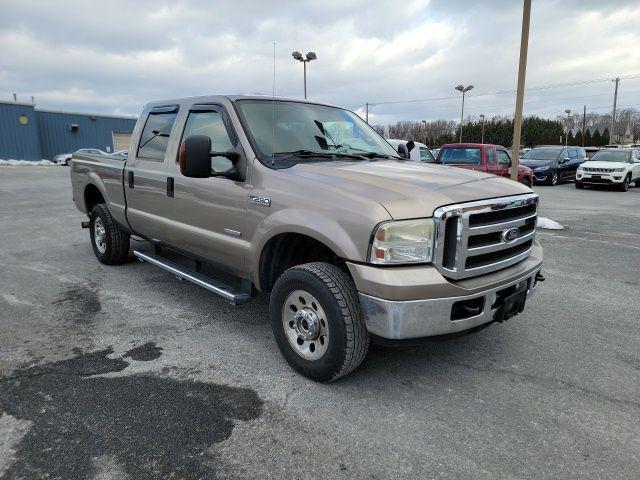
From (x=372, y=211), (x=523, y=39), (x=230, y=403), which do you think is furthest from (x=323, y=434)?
(x=523, y=39)

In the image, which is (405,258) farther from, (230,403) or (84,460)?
(84,460)

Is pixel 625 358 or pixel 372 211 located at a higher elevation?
pixel 372 211

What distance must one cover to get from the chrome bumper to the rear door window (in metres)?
2.88

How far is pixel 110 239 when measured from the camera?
5816 mm

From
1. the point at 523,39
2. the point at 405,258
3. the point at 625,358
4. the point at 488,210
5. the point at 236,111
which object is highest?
the point at 523,39

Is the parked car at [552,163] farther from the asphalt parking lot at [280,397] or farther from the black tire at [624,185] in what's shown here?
the asphalt parking lot at [280,397]

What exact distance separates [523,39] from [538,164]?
1268cm

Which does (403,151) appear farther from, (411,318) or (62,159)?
(62,159)

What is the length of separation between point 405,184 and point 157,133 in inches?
115

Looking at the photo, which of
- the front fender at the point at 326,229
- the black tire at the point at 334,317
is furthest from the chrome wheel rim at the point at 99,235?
the black tire at the point at 334,317

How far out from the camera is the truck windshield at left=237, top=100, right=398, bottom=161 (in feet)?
12.3

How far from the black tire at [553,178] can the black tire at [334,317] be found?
19850 mm

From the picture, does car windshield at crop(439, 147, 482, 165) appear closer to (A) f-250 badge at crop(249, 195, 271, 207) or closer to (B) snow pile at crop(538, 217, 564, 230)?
(B) snow pile at crop(538, 217, 564, 230)

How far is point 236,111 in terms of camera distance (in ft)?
12.5
